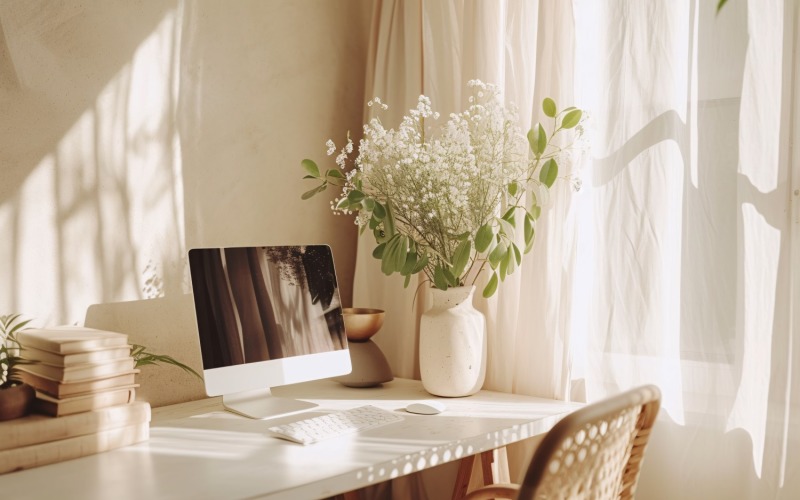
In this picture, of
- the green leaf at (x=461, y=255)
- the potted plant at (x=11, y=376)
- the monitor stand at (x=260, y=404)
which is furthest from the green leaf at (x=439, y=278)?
the potted plant at (x=11, y=376)

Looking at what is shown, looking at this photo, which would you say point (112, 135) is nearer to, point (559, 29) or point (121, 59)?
point (121, 59)

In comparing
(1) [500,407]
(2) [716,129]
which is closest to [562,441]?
(1) [500,407]

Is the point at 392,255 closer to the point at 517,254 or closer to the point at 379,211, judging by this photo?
the point at 379,211

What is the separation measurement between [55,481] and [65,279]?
658 millimetres

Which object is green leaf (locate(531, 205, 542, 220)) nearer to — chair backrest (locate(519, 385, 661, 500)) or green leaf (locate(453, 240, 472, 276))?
green leaf (locate(453, 240, 472, 276))

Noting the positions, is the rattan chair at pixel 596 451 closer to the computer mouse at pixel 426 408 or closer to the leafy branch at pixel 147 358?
the computer mouse at pixel 426 408

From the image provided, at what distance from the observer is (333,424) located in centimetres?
168

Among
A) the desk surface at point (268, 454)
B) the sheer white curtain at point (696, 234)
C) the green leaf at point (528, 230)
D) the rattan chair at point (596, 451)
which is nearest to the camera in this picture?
the rattan chair at point (596, 451)

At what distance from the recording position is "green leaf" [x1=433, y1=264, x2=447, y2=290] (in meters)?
1.99

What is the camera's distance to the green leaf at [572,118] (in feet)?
6.01

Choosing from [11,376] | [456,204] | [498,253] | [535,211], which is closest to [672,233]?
[535,211]

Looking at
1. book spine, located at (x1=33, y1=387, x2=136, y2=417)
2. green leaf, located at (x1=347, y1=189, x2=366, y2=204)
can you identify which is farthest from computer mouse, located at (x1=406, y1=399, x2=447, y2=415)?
book spine, located at (x1=33, y1=387, x2=136, y2=417)

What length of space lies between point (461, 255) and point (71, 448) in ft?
3.29

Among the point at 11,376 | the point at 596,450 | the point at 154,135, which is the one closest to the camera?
the point at 596,450
